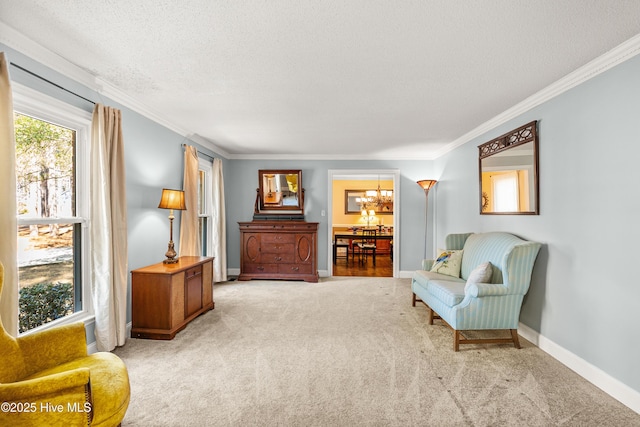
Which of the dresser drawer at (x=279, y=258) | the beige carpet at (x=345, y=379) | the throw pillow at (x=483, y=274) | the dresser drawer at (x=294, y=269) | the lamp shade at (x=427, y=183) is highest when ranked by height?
the lamp shade at (x=427, y=183)

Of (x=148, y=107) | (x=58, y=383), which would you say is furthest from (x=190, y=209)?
(x=58, y=383)

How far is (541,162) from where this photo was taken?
299 cm

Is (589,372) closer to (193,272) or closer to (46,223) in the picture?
(193,272)

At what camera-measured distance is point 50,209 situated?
246 cm

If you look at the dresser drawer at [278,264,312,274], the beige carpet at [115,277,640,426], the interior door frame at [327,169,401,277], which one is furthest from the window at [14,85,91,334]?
the interior door frame at [327,169,401,277]

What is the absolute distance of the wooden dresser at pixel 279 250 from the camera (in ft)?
18.5

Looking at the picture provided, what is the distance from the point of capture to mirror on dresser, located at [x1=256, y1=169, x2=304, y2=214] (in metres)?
6.14

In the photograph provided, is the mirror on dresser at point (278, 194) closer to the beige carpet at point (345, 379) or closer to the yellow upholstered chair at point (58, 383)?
the beige carpet at point (345, 379)

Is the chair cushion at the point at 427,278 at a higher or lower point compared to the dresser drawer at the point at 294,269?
higher

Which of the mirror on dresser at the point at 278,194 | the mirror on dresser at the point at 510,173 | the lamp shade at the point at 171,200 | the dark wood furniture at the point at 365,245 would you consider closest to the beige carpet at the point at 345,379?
the lamp shade at the point at 171,200

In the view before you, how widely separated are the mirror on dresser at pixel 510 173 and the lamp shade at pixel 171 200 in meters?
3.79

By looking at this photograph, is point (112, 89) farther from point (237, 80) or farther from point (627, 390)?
point (627, 390)

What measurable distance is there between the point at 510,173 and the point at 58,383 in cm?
414

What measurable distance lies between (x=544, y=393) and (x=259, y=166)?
5503mm
